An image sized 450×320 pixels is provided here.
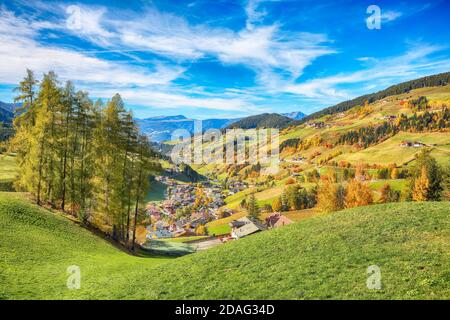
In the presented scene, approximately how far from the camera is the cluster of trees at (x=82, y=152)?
38.7 meters

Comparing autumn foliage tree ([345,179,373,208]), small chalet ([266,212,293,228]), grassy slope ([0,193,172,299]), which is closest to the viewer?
grassy slope ([0,193,172,299])

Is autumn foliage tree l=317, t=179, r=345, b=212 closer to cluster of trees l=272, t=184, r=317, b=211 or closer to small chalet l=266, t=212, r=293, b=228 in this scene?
small chalet l=266, t=212, r=293, b=228

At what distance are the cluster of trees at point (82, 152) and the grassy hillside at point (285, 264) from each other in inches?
402

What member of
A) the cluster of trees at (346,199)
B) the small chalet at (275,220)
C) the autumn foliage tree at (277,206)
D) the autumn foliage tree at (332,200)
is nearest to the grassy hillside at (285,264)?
the autumn foliage tree at (332,200)

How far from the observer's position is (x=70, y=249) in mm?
29594

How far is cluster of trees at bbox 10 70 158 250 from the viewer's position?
127 feet

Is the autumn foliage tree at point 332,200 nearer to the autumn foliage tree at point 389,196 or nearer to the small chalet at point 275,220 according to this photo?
the small chalet at point 275,220

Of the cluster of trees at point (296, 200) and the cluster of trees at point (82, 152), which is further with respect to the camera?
the cluster of trees at point (296, 200)

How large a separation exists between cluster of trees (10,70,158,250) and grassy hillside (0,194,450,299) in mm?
10203

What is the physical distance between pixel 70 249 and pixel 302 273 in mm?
24619

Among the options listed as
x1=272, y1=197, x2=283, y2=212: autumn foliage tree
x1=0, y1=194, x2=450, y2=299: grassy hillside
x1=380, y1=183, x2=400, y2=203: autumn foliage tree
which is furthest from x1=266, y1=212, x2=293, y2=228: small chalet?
x1=0, y1=194, x2=450, y2=299: grassy hillside

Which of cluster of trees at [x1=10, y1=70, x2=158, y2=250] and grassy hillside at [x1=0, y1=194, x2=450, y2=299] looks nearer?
grassy hillside at [x1=0, y1=194, x2=450, y2=299]

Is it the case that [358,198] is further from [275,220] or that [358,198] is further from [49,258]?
[49,258]
